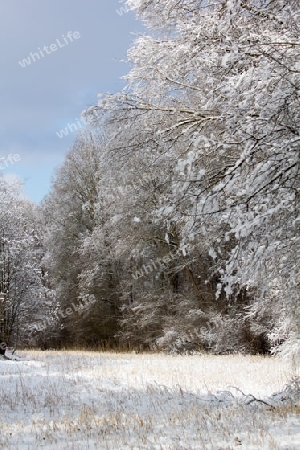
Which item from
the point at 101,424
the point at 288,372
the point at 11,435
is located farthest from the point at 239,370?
the point at 11,435

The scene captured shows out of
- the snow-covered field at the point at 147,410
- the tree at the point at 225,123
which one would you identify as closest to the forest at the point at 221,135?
the tree at the point at 225,123

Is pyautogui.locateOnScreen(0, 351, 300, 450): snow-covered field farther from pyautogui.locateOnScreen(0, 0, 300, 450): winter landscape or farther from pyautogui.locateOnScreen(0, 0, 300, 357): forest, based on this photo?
pyautogui.locateOnScreen(0, 0, 300, 357): forest

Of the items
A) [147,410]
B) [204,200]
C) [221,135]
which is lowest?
[147,410]

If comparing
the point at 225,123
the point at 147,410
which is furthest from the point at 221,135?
the point at 147,410

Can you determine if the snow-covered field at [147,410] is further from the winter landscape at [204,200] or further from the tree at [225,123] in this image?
the tree at [225,123]

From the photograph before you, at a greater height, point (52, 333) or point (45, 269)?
point (45, 269)

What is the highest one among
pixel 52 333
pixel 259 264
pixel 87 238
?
pixel 87 238

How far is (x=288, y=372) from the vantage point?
895 centimetres

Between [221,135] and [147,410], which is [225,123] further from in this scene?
[147,410]

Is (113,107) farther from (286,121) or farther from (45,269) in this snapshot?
(45,269)

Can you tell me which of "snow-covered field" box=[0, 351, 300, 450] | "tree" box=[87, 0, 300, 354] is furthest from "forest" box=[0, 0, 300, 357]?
"snow-covered field" box=[0, 351, 300, 450]

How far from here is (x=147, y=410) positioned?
6082 mm

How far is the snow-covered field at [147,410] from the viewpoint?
443 cm

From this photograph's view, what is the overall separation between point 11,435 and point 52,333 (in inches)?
835
